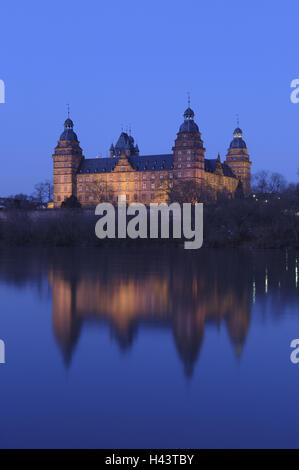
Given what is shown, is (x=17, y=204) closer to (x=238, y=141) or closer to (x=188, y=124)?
(x=188, y=124)

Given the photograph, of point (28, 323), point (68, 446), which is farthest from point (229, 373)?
point (28, 323)

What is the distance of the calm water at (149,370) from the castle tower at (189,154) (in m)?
78.7

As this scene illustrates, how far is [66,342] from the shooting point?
9.32 m

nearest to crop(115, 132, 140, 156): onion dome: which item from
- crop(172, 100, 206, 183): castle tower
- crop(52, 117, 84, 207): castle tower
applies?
crop(52, 117, 84, 207): castle tower

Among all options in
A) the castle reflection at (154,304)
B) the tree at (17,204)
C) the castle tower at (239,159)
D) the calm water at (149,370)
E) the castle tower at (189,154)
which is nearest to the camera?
the calm water at (149,370)

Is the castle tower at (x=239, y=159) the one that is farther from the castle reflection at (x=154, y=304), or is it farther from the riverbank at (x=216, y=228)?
the castle reflection at (x=154, y=304)

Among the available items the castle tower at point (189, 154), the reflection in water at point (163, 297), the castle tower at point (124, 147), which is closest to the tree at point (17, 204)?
the castle tower at point (189, 154)

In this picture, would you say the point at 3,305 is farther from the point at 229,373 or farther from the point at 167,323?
the point at 229,373

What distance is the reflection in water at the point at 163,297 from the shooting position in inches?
395

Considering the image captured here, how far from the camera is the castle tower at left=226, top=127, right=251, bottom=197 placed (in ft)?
371

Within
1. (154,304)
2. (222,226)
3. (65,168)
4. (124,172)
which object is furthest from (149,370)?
(65,168)

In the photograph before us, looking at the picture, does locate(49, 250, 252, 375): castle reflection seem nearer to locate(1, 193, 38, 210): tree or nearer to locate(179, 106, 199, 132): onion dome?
locate(1, 193, 38, 210): tree

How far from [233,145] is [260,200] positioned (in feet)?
228

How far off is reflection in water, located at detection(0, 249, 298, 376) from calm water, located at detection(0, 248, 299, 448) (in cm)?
4
